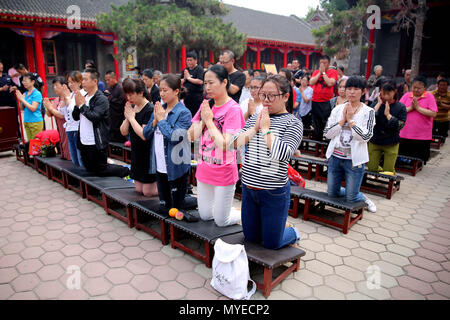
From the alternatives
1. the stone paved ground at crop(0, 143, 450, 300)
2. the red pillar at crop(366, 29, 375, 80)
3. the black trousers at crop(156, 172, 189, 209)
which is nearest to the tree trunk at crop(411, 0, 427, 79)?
the red pillar at crop(366, 29, 375, 80)

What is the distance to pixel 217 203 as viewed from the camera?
129 inches

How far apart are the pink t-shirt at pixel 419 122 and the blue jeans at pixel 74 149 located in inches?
232

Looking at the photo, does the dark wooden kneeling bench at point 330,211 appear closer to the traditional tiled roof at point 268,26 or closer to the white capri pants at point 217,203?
the white capri pants at point 217,203

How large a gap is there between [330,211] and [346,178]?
792 millimetres

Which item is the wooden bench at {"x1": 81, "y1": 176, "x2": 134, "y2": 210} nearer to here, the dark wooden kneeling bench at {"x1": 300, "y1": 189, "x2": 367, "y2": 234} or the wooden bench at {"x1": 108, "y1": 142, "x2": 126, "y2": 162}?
the wooden bench at {"x1": 108, "y1": 142, "x2": 126, "y2": 162}

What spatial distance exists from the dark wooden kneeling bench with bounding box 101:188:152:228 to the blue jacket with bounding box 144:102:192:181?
35.0 inches

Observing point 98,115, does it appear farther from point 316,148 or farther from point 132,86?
point 316,148

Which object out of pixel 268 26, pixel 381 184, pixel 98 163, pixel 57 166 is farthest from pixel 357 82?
pixel 268 26

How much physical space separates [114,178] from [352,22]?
9.96 metres

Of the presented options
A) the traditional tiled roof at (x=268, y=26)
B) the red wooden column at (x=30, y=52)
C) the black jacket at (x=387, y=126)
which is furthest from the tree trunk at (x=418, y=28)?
the red wooden column at (x=30, y=52)

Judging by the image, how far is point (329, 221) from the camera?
13.8ft

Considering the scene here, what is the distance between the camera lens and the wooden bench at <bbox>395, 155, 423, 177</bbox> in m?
6.21

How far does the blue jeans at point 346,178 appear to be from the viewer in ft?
13.3
